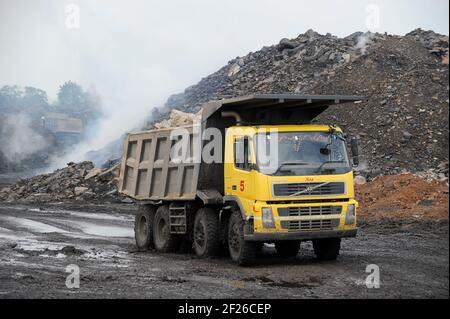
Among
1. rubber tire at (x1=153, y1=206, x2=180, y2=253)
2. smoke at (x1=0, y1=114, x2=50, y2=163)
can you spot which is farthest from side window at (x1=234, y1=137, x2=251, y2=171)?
smoke at (x1=0, y1=114, x2=50, y2=163)

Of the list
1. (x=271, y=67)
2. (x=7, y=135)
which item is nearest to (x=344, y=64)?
(x=271, y=67)

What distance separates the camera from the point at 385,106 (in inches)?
1200

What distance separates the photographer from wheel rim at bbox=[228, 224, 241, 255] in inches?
484

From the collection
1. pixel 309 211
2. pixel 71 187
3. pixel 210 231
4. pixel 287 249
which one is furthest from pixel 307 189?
pixel 71 187

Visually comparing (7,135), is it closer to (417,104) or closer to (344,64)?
(344,64)

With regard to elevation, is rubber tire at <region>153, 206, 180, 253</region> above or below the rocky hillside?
below

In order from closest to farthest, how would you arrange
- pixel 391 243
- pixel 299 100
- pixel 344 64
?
1. pixel 299 100
2. pixel 391 243
3. pixel 344 64

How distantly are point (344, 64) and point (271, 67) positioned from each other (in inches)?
187

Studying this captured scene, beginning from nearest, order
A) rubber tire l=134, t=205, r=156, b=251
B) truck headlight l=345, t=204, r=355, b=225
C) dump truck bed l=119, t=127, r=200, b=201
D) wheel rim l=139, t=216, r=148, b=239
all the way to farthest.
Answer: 1. truck headlight l=345, t=204, r=355, b=225
2. dump truck bed l=119, t=127, r=200, b=201
3. rubber tire l=134, t=205, r=156, b=251
4. wheel rim l=139, t=216, r=148, b=239

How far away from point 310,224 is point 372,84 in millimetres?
22037

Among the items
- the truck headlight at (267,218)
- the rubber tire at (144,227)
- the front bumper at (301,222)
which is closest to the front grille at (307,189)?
the front bumper at (301,222)

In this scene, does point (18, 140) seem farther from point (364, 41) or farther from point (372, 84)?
point (372, 84)

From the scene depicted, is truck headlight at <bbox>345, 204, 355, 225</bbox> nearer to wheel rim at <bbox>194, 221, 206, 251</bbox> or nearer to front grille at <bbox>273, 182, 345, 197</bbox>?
front grille at <bbox>273, 182, 345, 197</bbox>

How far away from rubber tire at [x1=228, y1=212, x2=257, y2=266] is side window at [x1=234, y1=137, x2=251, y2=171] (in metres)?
0.84
